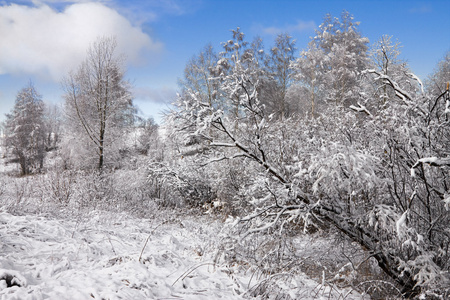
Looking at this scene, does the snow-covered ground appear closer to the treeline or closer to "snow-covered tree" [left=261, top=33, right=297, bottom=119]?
the treeline

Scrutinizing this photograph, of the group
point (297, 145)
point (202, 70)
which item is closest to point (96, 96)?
point (202, 70)

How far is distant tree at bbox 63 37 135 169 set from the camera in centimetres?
1509

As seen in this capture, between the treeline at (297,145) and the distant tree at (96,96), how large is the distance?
2.6 inches

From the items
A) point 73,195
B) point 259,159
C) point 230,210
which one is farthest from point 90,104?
point 259,159

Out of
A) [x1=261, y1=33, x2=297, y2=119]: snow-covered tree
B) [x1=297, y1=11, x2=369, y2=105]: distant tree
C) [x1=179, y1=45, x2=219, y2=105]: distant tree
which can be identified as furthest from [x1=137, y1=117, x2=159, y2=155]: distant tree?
[x1=297, y1=11, x2=369, y2=105]: distant tree

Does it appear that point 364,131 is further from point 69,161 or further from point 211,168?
point 69,161

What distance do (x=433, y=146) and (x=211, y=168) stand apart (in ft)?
26.1

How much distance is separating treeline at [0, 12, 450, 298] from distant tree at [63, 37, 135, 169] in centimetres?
7

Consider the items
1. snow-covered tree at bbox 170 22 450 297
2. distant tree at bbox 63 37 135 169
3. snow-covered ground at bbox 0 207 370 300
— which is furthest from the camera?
distant tree at bbox 63 37 135 169

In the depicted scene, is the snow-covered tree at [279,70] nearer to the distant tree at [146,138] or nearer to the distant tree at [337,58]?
the distant tree at [337,58]

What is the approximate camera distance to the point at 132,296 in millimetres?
2520

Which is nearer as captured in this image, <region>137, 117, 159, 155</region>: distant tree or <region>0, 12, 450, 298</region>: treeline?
<region>0, 12, 450, 298</region>: treeline

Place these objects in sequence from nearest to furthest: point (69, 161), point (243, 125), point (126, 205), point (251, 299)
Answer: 1. point (251, 299)
2. point (243, 125)
3. point (126, 205)
4. point (69, 161)

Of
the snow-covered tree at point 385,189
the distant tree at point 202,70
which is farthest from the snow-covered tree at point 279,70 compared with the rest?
the snow-covered tree at point 385,189
